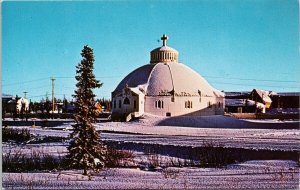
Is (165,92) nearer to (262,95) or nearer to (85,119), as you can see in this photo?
(262,95)

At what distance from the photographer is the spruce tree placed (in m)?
6.48

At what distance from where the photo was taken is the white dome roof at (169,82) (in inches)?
825

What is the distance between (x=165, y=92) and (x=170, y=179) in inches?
573

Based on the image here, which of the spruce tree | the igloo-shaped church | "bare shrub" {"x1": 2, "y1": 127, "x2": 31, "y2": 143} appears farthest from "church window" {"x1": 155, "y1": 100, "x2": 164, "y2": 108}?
the spruce tree

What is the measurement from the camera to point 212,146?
8.90 m

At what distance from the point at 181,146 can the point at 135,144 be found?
1.08 meters

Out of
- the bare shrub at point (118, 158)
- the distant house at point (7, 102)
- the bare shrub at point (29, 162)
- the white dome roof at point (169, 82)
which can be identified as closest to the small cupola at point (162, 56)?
the white dome roof at point (169, 82)

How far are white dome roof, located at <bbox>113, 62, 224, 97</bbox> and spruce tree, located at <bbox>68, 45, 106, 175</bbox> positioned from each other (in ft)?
45.2

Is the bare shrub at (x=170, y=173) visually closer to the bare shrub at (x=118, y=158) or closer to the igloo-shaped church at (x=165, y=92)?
the bare shrub at (x=118, y=158)

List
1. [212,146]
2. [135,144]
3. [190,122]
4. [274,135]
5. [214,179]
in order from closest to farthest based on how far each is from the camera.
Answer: [214,179], [212,146], [135,144], [274,135], [190,122]

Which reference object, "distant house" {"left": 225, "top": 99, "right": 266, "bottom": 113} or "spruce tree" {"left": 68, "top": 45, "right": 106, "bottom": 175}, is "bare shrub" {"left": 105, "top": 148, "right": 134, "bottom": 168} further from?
"distant house" {"left": 225, "top": 99, "right": 266, "bottom": 113}

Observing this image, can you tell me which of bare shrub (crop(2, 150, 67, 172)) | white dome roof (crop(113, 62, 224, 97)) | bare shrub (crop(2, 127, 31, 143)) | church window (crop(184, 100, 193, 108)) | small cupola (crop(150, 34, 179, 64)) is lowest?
bare shrub (crop(2, 150, 67, 172))

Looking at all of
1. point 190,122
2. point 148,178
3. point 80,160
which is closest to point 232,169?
point 148,178

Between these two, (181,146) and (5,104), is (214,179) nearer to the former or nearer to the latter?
(181,146)
